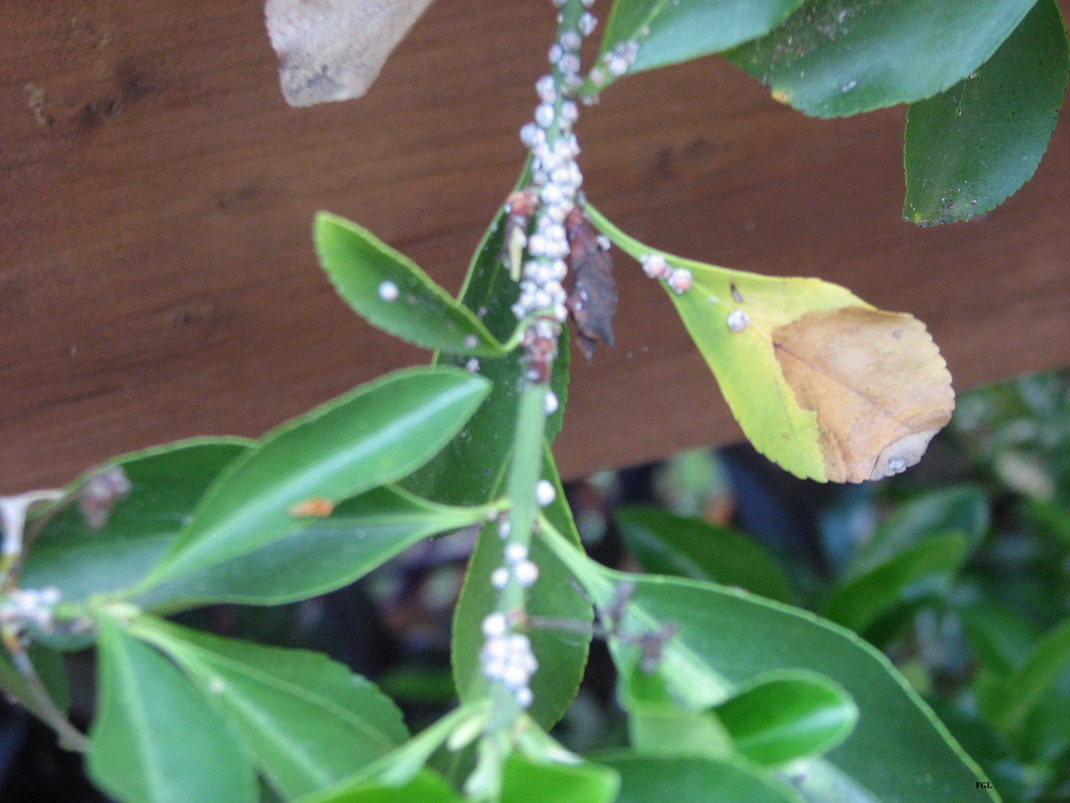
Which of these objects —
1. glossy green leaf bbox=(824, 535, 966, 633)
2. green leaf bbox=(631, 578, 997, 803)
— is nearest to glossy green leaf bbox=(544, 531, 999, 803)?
green leaf bbox=(631, 578, 997, 803)

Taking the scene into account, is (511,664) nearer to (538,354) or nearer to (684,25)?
(538,354)

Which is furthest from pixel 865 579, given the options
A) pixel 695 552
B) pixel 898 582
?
pixel 695 552

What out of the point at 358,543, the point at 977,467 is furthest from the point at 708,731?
the point at 977,467

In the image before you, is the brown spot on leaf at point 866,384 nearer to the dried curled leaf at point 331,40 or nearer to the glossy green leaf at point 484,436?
the glossy green leaf at point 484,436

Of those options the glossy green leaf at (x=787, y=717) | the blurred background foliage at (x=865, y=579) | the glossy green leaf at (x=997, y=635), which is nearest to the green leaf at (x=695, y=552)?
the blurred background foliage at (x=865, y=579)

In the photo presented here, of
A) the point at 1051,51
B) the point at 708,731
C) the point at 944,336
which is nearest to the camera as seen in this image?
the point at 708,731

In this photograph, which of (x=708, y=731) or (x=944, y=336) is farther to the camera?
(x=944, y=336)

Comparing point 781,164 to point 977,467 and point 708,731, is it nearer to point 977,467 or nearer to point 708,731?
point 708,731

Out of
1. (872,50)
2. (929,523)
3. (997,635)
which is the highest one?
(872,50)
